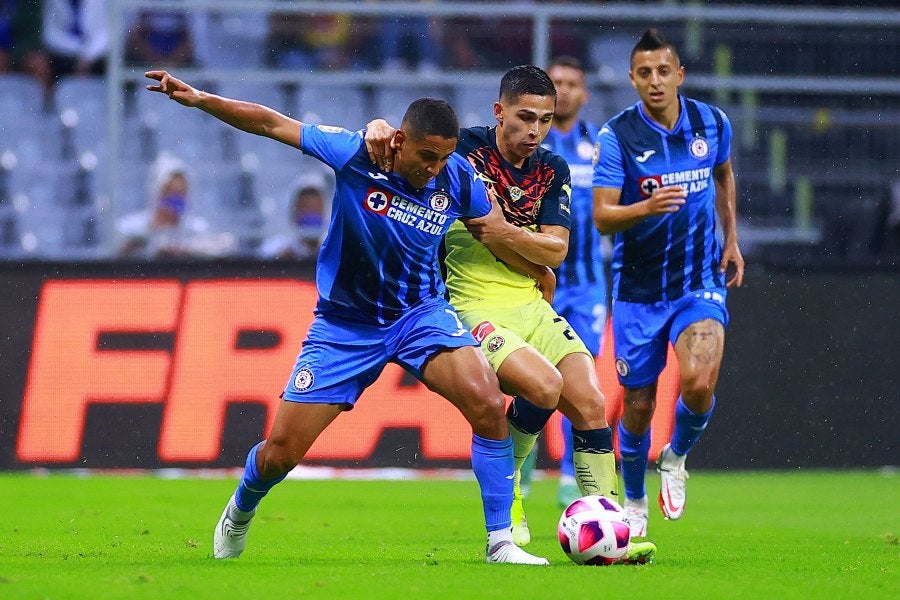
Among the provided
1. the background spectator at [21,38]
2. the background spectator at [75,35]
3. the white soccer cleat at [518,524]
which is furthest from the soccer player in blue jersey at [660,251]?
the background spectator at [21,38]

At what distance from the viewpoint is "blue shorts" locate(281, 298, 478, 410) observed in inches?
262

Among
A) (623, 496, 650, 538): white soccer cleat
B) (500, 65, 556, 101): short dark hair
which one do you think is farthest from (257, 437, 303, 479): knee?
(623, 496, 650, 538): white soccer cleat

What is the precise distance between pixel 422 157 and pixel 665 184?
2237mm

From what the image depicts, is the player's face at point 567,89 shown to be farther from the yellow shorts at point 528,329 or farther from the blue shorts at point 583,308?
the yellow shorts at point 528,329

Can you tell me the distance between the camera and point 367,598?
5.33 meters

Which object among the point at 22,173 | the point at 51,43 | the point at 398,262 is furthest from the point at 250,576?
the point at 51,43

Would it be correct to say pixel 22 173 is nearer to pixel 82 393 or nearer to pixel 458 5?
pixel 82 393

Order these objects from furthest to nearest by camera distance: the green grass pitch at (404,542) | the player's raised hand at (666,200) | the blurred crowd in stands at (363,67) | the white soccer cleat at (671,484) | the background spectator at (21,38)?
1. the background spectator at (21,38)
2. the blurred crowd in stands at (363,67)
3. the white soccer cleat at (671,484)
4. the player's raised hand at (666,200)
5. the green grass pitch at (404,542)

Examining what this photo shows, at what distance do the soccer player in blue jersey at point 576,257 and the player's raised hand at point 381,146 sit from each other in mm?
3301

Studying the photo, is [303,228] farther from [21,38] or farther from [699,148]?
[21,38]

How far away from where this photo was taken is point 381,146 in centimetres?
660

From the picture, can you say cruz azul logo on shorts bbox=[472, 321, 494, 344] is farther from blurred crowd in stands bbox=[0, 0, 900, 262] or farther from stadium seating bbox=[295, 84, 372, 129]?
stadium seating bbox=[295, 84, 372, 129]

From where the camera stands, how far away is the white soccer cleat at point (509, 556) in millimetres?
6379

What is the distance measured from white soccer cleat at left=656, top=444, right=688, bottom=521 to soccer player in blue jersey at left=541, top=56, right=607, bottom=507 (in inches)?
56.6
